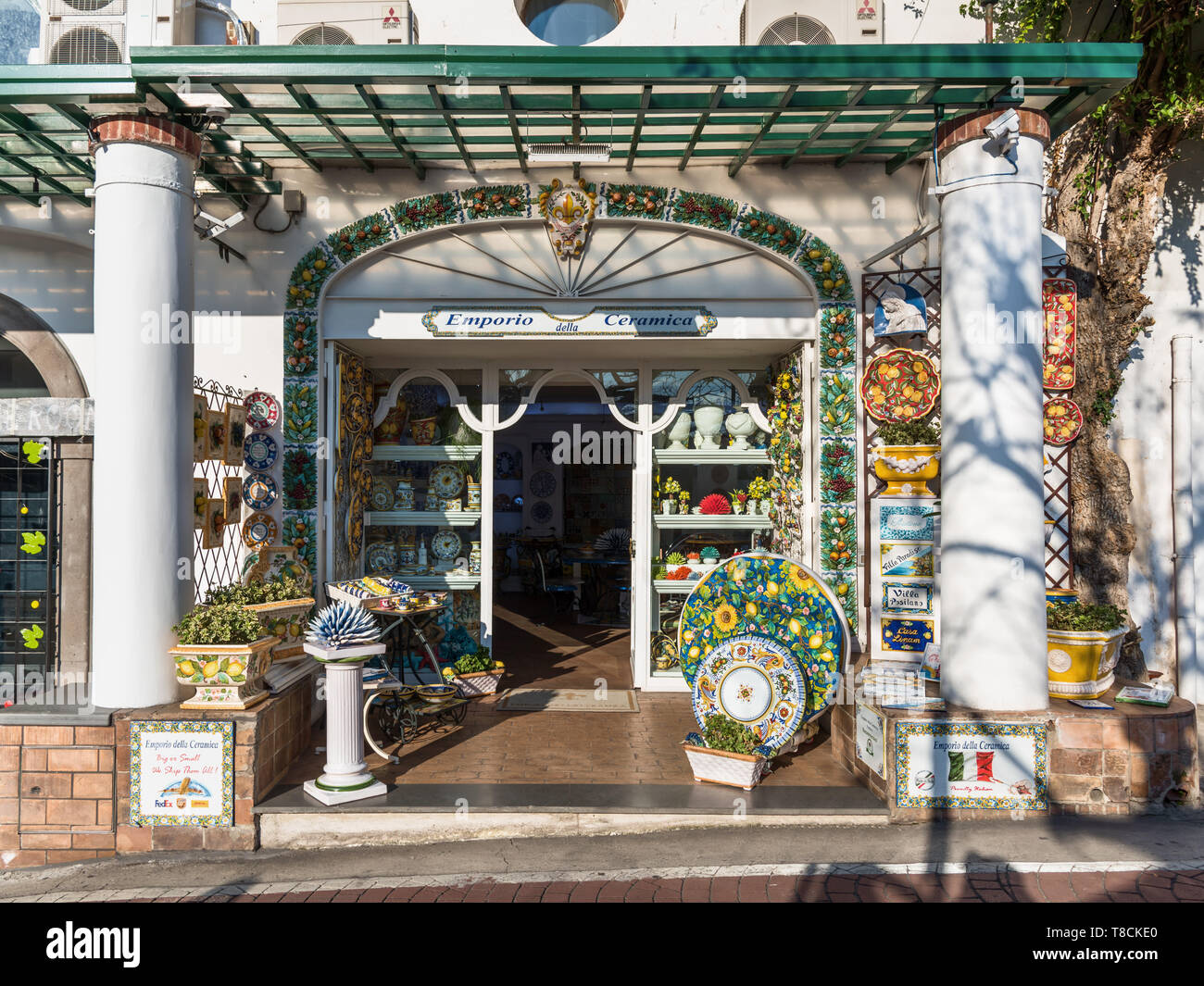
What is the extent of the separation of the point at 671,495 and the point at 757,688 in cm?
273

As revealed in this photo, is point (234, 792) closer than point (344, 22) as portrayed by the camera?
Yes

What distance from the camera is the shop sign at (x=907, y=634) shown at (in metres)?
5.63

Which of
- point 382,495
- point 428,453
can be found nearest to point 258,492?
point 382,495

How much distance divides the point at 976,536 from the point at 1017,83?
2.65m

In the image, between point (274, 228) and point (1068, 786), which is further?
point (274, 228)

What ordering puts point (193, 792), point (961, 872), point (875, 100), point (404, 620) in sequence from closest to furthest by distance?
point (961, 872)
point (193, 792)
point (875, 100)
point (404, 620)

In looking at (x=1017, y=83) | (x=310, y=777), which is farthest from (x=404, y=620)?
(x=1017, y=83)

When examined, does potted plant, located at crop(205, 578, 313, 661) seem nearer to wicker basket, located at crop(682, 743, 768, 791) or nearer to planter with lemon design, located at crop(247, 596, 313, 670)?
planter with lemon design, located at crop(247, 596, 313, 670)

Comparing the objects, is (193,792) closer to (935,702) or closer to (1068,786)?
(935,702)

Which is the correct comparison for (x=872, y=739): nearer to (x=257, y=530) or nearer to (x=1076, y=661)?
(x=1076, y=661)

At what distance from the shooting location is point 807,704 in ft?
18.1

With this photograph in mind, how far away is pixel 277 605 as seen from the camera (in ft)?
18.0

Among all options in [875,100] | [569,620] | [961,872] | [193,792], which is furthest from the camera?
[569,620]

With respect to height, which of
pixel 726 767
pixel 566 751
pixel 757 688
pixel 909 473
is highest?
pixel 909 473
